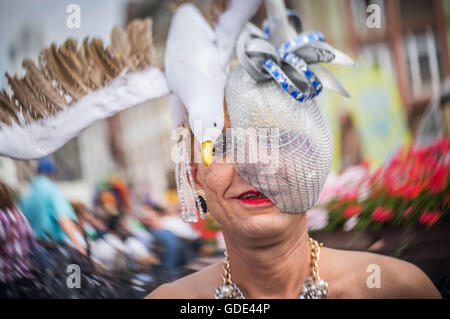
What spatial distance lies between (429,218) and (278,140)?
0.50 m

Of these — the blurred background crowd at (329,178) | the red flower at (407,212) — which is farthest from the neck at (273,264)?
the red flower at (407,212)

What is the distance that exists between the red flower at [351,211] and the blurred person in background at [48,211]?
0.68 meters

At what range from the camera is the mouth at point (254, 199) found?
0.88 m

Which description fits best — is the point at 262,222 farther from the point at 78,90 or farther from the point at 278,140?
the point at 78,90

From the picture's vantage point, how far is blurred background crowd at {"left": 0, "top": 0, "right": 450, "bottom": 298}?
3.66ft

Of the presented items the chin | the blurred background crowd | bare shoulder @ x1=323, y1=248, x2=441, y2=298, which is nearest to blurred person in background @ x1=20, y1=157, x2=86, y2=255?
the blurred background crowd

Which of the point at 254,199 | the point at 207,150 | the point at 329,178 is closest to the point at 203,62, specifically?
the point at 207,150

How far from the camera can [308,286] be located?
0.97 metres

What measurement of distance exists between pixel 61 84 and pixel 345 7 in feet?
2.48

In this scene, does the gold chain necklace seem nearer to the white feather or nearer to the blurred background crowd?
the blurred background crowd

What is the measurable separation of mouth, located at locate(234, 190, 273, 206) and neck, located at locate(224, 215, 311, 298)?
0.29ft

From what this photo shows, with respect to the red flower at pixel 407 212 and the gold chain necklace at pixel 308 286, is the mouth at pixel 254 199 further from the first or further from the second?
the red flower at pixel 407 212

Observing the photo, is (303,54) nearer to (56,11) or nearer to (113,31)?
(113,31)
